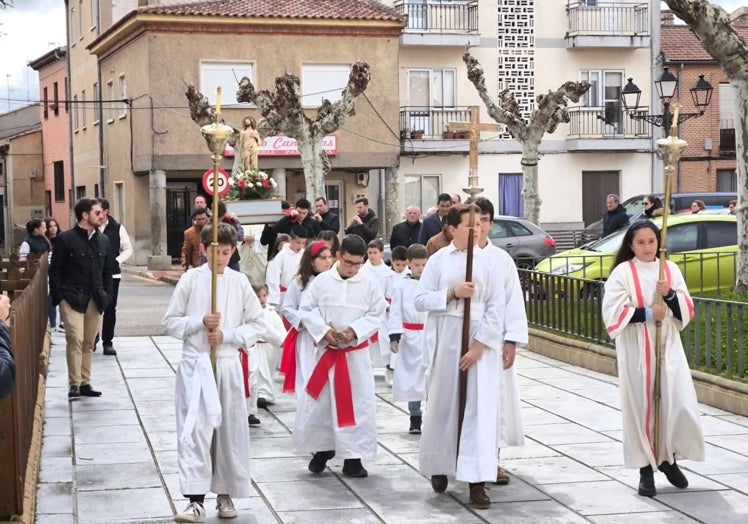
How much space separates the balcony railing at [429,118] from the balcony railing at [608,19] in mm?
4601

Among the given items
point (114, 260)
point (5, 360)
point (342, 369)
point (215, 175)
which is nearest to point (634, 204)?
point (114, 260)

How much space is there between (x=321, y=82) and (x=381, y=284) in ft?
86.5

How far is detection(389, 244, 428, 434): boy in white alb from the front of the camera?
10.8m

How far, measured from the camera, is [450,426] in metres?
8.38

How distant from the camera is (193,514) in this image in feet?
24.9

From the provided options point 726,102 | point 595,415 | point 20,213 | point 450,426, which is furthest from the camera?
point 20,213

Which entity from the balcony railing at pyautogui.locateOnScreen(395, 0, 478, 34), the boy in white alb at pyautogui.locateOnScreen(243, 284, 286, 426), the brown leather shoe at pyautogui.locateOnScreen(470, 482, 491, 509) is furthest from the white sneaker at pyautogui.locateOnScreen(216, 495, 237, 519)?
the balcony railing at pyautogui.locateOnScreen(395, 0, 478, 34)

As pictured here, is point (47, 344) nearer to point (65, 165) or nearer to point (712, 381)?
point (712, 381)

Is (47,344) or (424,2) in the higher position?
(424,2)

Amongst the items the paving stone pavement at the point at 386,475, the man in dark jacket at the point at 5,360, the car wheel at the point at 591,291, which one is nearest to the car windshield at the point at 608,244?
the car wheel at the point at 591,291

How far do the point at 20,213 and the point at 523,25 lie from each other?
2599cm

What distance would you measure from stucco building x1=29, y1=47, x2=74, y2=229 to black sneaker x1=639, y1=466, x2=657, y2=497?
43715 millimetres

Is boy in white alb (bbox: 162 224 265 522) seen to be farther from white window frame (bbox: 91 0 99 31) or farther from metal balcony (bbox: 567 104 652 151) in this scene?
white window frame (bbox: 91 0 99 31)

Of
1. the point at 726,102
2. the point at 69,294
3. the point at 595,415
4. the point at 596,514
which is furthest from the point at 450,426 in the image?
the point at 726,102
